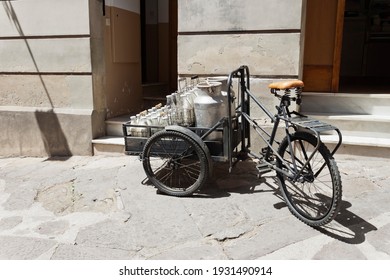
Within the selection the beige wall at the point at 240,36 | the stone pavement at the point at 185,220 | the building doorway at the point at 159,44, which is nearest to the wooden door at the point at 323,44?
the beige wall at the point at 240,36

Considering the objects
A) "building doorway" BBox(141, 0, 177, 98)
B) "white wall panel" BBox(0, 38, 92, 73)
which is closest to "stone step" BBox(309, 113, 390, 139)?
"white wall panel" BBox(0, 38, 92, 73)

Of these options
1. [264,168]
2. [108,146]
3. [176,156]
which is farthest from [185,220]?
[108,146]

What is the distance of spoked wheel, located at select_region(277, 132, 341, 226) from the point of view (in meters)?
3.12

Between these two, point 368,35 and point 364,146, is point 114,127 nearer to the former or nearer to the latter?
point 364,146

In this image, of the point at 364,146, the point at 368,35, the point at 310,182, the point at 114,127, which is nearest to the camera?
the point at 310,182

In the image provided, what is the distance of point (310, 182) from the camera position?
3.38m

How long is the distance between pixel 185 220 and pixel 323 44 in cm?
402

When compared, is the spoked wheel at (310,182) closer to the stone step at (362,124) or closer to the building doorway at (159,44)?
the stone step at (362,124)

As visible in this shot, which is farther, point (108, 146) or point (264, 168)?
point (108, 146)

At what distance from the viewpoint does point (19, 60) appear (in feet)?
20.4

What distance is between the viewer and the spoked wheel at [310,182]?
3123 mm

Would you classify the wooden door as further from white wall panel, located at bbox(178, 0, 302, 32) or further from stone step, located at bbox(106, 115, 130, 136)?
stone step, located at bbox(106, 115, 130, 136)

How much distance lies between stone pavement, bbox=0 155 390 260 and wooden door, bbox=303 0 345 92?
157cm

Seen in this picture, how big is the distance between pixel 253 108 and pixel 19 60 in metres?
4.10
